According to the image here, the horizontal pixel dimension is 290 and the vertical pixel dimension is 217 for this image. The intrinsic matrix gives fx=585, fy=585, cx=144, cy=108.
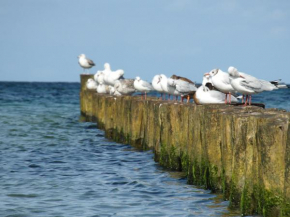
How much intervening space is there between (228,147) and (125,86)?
40.5ft

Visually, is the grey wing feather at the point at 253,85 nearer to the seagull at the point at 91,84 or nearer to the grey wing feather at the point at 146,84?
the grey wing feather at the point at 146,84

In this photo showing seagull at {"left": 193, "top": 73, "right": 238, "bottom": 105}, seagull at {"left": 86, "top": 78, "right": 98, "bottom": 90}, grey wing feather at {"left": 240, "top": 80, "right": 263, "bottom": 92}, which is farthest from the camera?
seagull at {"left": 86, "top": 78, "right": 98, "bottom": 90}

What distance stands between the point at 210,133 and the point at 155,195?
1415 mm

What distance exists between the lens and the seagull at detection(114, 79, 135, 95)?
67.2 ft

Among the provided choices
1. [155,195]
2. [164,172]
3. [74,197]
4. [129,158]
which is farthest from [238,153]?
[129,158]

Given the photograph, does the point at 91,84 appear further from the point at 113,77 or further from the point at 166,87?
the point at 166,87

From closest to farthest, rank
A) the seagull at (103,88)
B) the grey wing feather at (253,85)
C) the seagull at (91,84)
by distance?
the grey wing feather at (253,85) < the seagull at (103,88) < the seagull at (91,84)

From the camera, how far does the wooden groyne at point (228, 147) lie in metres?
6.77

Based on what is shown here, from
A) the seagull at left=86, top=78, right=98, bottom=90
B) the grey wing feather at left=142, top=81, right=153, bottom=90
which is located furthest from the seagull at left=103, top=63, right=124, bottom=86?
the seagull at left=86, top=78, right=98, bottom=90

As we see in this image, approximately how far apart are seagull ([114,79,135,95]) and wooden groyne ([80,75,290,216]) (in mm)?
5474

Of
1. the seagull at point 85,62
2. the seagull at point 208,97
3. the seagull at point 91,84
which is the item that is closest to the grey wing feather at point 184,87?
the seagull at point 208,97

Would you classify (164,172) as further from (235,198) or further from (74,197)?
(235,198)

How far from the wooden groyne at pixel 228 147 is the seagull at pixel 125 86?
18.0 ft

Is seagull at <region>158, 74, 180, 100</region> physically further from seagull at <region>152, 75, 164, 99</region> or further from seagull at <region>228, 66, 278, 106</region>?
seagull at <region>228, 66, 278, 106</region>
